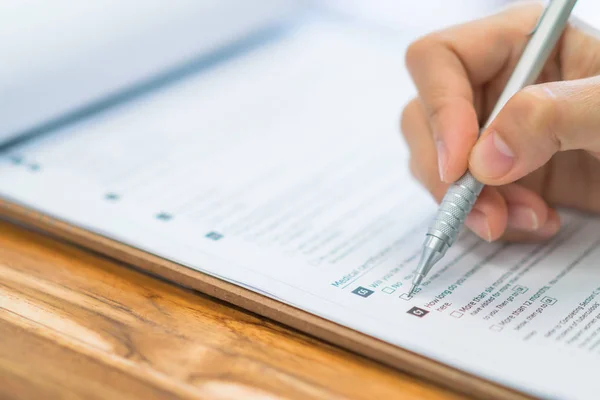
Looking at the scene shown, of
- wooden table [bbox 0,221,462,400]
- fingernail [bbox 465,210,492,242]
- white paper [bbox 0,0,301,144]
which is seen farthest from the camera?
white paper [bbox 0,0,301,144]

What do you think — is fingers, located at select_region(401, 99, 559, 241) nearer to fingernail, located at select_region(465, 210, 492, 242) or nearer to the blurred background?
fingernail, located at select_region(465, 210, 492, 242)

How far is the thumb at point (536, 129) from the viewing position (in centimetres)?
41

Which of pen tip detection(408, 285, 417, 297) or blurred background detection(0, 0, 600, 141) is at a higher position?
blurred background detection(0, 0, 600, 141)

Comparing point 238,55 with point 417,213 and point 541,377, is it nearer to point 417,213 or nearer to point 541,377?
point 417,213

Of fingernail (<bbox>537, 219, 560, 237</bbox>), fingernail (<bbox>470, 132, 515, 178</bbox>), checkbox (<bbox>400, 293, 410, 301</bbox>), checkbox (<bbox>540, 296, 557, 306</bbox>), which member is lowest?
checkbox (<bbox>540, 296, 557, 306</bbox>)

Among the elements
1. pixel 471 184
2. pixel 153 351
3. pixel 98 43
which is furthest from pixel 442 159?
pixel 98 43

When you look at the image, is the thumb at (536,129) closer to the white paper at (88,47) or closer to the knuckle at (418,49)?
the knuckle at (418,49)

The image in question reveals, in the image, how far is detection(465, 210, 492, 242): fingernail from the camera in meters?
0.48

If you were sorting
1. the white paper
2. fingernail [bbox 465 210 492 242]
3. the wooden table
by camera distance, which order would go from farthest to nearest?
the white paper < fingernail [bbox 465 210 492 242] < the wooden table

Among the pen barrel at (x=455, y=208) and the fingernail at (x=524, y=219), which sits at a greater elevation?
the pen barrel at (x=455, y=208)

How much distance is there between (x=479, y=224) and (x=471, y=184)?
0.03 metres

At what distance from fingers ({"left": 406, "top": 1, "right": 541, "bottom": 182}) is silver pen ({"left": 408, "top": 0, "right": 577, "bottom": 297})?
3cm

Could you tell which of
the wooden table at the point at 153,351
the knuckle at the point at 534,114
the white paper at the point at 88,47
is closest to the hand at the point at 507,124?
the knuckle at the point at 534,114

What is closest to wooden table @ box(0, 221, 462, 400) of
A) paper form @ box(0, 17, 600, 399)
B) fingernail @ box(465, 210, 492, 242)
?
paper form @ box(0, 17, 600, 399)
